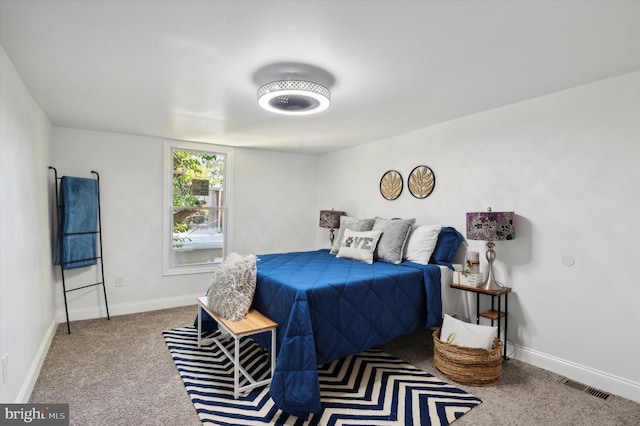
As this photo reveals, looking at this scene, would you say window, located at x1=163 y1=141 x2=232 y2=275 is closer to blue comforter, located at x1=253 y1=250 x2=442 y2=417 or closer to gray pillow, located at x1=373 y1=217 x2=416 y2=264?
blue comforter, located at x1=253 y1=250 x2=442 y2=417

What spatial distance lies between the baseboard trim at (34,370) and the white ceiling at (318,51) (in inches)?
83.3

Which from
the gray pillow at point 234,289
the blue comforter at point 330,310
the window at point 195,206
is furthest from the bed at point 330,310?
the window at point 195,206

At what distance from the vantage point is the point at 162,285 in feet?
14.5

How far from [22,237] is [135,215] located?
1.86 m

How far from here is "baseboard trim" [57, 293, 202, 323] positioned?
3906 millimetres

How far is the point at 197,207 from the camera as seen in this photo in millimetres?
4730

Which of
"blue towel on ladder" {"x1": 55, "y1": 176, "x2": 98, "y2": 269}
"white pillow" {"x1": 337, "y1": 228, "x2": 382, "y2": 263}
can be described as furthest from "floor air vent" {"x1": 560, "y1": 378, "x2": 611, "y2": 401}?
"blue towel on ladder" {"x1": 55, "y1": 176, "x2": 98, "y2": 269}

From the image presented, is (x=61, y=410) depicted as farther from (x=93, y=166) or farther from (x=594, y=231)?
(x=594, y=231)

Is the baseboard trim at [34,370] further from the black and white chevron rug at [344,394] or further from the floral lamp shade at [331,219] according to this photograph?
the floral lamp shade at [331,219]

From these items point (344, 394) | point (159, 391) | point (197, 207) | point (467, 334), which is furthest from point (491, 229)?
point (197, 207)

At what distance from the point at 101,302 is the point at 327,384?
10.1 ft

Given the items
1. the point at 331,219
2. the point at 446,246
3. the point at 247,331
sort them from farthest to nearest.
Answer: the point at 331,219
the point at 446,246
the point at 247,331

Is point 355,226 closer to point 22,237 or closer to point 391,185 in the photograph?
point 391,185

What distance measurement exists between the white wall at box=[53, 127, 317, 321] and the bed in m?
2.00
